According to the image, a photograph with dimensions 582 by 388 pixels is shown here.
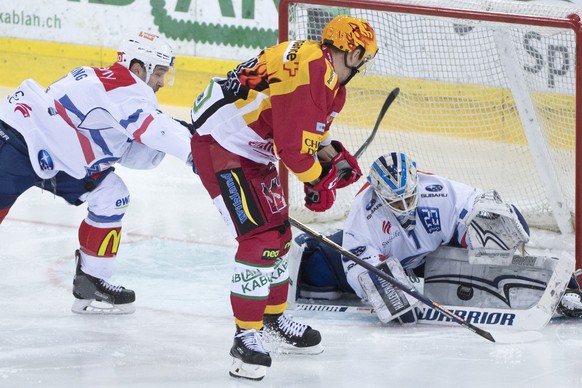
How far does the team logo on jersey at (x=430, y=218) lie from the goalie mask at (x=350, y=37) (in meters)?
0.84

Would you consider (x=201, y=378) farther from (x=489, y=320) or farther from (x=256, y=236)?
(x=489, y=320)

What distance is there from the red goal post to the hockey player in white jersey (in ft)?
2.26

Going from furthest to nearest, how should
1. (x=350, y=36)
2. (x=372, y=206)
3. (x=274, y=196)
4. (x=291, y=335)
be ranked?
(x=372, y=206) < (x=291, y=335) < (x=274, y=196) < (x=350, y=36)

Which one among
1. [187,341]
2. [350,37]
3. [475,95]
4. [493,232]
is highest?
[350,37]

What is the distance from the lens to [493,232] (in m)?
3.60

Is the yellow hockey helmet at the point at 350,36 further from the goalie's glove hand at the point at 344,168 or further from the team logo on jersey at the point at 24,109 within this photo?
the team logo on jersey at the point at 24,109

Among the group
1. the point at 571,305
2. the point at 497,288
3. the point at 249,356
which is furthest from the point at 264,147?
the point at 571,305

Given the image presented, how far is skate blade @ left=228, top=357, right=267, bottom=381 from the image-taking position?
120 inches

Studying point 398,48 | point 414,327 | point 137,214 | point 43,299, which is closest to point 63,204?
point 137,214

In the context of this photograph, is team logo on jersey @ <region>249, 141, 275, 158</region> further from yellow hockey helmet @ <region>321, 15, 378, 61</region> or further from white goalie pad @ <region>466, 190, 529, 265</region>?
white goalie pad @ <region>466, 190, 529, 265</region>

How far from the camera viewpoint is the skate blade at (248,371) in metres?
3.04

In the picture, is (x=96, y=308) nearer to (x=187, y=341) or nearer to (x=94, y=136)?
(x=187, y=341)

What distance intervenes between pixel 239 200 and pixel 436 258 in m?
1.02

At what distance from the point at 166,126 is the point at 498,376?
1284mm
